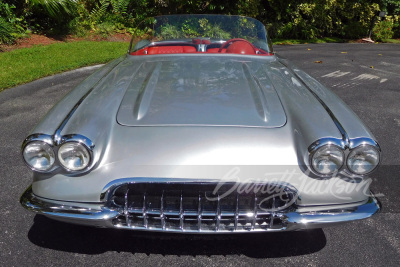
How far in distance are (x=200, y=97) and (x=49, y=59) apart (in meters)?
5.30

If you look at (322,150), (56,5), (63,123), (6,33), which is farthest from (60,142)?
(56,5)

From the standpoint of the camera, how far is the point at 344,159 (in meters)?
1.72

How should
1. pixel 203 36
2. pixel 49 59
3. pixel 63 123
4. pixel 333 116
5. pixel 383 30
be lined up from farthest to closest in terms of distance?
pixel 383 30 → pixel 49 59 → pixel 203 36 → pixel 333 116 → pixel 63 123

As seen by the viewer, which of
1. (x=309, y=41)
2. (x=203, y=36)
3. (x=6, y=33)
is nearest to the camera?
(x=203, y=36)

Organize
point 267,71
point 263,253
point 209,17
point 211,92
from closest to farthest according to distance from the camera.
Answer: point 263,253 → point 211,92 → point 267,71 → point 209,17

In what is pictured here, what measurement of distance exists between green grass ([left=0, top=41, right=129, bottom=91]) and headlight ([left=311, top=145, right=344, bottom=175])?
4.54 m

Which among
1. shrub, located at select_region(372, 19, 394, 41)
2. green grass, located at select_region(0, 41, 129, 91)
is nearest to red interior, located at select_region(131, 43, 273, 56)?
green grass, located at select_region(0, 41, 129, 91)

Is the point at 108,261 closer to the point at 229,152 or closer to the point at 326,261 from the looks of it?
the point at 229,152

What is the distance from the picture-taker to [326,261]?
198 cm

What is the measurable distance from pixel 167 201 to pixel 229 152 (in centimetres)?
39

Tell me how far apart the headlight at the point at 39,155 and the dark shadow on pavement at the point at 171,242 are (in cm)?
58

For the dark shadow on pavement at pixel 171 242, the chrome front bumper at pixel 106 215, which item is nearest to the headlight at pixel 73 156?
the chrome front bumper at pixel 106 215

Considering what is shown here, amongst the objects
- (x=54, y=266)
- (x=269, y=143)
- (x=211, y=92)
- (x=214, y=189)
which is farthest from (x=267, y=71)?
(x=54, y=266)

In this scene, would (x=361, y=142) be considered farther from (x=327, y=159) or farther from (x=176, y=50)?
(x=176, y=50)
